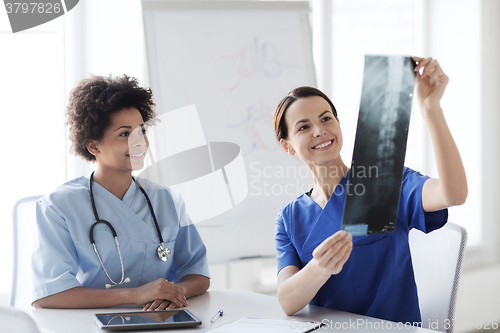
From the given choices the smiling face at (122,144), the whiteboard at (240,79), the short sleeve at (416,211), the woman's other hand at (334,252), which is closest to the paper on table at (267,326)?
the woman's other hand at (334,252)

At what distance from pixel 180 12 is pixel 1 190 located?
3.29 ft

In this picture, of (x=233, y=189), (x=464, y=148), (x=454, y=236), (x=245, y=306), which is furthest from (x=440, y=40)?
(x=245, y=306)

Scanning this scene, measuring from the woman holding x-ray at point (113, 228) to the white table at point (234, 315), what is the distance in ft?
0.17

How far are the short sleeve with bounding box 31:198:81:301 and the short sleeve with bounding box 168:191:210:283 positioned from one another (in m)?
0.32

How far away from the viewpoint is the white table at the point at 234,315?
3.41 ft

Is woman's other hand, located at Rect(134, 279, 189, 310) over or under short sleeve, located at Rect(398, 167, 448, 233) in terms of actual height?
under

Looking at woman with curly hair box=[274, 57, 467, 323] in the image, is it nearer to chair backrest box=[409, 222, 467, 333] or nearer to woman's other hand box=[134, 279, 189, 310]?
chair backrest box=[409, 222, 467, 333]

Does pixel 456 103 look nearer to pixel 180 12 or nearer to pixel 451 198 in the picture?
pixel 180 12

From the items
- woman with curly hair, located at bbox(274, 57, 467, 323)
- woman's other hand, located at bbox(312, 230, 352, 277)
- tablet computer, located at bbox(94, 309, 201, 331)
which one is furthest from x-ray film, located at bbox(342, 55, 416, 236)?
tablet computer, located at bbox(94, 309, 201, 331)

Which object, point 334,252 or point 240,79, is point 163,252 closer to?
point 334,252

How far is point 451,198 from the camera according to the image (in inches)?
40.5

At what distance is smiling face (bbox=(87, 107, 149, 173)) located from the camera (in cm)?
142

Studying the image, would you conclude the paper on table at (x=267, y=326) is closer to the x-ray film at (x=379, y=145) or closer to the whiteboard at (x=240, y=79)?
the x-ray film at (x=379, y=145)

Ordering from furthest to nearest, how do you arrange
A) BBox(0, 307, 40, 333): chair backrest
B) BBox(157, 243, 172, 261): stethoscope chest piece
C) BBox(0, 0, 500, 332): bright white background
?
BBox(0, 0, 500, 332): bright white background → BBox(157, 243, 172, 261): stethoscope chest piece → BBox(0, 307, 40, 333): chair backrest
